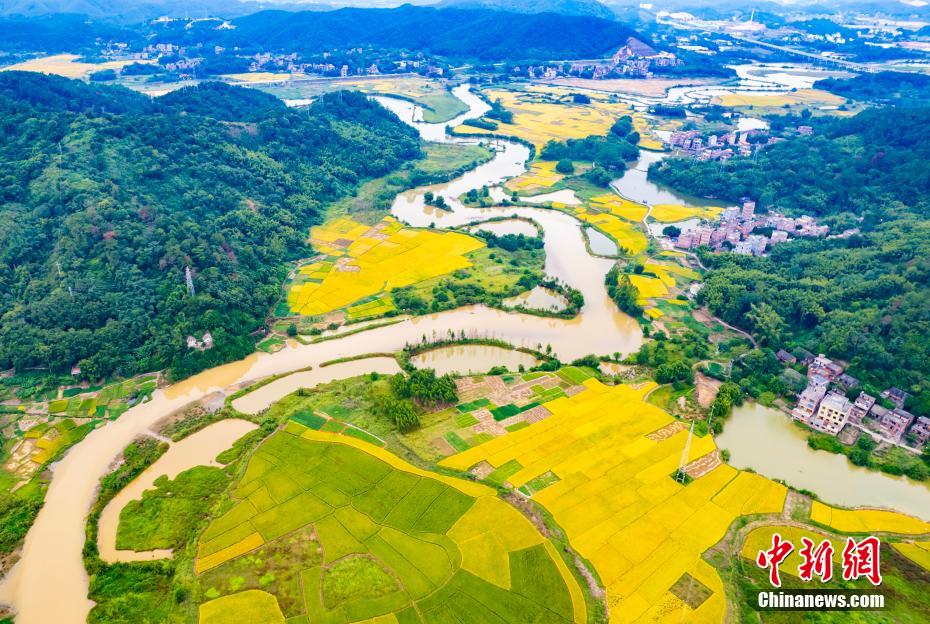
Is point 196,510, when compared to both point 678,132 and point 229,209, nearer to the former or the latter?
point 229,209

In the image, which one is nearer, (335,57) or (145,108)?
(145,108)

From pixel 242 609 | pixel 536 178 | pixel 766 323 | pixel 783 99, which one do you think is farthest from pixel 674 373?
pixel 783 99

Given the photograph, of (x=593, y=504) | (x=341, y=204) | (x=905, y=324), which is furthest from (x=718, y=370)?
(x=341, y=204)

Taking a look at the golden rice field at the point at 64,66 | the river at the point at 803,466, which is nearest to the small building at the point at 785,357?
the river at the point at 803,466

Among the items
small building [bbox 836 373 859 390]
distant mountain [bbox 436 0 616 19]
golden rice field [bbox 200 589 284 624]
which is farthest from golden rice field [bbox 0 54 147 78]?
small building [bbox 836 373 859 390]

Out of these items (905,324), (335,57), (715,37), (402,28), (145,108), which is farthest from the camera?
(715,37)

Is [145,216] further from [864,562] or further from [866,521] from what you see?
[866,521]

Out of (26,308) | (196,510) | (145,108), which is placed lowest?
(196,510)

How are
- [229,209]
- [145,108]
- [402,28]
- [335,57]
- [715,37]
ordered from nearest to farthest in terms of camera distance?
[229,209] < [145,108] < [335,57] < [402,28] < [715,37]

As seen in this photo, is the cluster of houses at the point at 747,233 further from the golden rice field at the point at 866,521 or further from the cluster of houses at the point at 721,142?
the golden rice field at the point at 866,521
